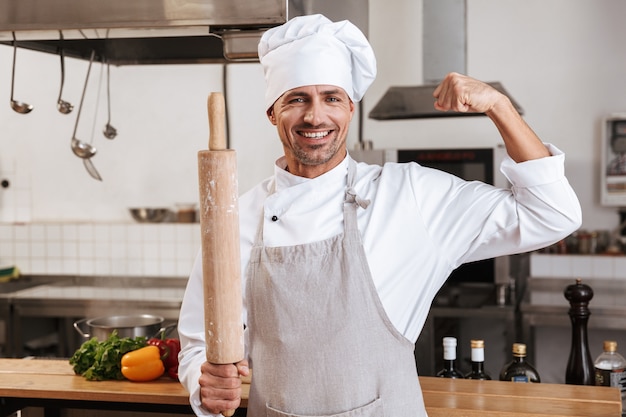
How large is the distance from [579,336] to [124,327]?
1.51 metres

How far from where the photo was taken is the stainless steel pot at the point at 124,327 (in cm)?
273

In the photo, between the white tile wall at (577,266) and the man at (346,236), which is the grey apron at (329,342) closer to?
the man at (346,236)

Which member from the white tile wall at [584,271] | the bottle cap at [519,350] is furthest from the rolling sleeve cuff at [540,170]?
the white tile wall at [584,271]

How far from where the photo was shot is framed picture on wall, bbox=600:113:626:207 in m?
4.79

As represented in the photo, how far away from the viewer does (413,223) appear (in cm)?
188

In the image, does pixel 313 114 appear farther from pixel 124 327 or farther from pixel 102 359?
pixel 124 327

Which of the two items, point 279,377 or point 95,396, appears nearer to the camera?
point 279,377

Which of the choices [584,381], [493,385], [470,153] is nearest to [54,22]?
[493,385]

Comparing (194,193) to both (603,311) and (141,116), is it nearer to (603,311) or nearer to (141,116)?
(141,116)

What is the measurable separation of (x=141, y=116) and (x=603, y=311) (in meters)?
3.26

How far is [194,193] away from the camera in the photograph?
5398 millimetres

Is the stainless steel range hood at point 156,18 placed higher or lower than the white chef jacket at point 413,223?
higher

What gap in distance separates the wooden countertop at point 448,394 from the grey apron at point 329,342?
31 centimetres

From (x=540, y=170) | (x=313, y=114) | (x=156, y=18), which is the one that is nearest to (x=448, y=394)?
(x=540, y=170)
